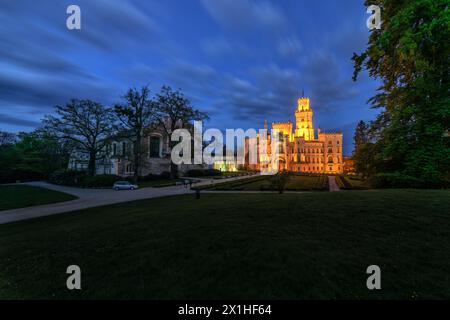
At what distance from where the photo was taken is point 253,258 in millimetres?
3777

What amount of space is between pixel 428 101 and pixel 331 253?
1322 centimetres

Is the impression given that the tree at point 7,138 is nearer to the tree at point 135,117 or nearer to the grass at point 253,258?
the tree at point 135,117

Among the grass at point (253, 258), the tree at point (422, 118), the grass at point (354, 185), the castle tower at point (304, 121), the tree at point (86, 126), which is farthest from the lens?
the castle tower at point (304, 121)

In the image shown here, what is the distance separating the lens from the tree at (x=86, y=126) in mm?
31000

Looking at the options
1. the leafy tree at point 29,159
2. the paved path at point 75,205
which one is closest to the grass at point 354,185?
the paved path at point 75,205

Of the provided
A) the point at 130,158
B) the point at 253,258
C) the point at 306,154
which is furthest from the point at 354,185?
the point at 306,154

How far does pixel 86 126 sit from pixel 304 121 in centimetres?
9313

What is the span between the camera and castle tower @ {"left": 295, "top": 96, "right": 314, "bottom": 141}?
96062 millimetres

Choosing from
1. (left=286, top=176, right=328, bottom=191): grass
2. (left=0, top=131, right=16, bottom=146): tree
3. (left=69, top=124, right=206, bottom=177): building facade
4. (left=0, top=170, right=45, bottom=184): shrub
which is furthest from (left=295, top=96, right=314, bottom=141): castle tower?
(left=0, top=131, right=16, bottom=146): tree

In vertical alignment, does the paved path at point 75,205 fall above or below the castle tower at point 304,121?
below

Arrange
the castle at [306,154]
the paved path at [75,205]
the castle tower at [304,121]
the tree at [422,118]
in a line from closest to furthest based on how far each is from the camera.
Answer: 1. the tree at [422,118]
2. the paved path at [75,205]
3. the castle at [306,154]
4. the castle tower at [304,121]

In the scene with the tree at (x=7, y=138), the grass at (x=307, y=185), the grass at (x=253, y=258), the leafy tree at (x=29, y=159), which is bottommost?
the grass at (x=307, y=185)

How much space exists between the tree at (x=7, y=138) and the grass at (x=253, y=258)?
67.1 meters

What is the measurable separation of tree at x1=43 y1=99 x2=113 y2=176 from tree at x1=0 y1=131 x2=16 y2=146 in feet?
112
